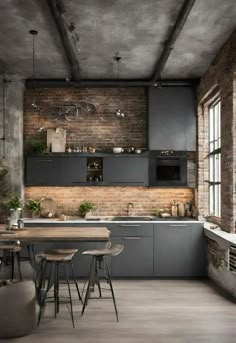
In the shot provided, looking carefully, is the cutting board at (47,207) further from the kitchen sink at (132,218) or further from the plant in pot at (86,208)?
the kitchen sink at (132,218)

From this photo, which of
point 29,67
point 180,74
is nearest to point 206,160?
point 180,74

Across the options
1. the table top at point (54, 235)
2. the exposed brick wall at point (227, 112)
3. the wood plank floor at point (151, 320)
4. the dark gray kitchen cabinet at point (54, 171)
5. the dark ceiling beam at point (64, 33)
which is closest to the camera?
the wood plank floor at point (151, 320)

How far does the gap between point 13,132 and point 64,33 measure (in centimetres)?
284

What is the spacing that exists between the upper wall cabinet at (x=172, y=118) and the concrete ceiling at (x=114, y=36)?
36 centimetres

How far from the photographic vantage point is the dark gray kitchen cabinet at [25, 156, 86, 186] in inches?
313

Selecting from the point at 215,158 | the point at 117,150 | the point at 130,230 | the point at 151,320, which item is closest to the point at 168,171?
the point at 215,158

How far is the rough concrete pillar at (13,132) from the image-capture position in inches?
308

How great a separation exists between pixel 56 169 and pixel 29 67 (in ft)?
6.17

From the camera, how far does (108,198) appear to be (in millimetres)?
8273

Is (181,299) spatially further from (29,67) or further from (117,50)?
(29,67)

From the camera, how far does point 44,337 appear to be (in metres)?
4.46

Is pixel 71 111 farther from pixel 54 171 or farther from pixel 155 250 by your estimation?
pixel 155 250

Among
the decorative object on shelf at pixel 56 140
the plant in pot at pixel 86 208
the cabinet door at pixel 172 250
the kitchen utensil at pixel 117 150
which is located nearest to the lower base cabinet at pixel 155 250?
the cabinet door at pixel 172 250

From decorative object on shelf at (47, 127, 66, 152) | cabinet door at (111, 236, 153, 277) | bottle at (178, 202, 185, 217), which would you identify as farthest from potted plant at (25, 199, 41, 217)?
bottle at (178, 202, 185, 217)
